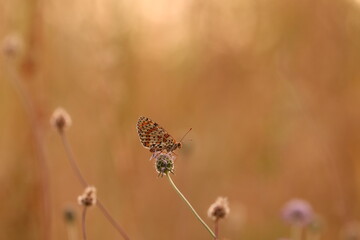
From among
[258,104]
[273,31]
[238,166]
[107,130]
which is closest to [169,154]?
[107,130]

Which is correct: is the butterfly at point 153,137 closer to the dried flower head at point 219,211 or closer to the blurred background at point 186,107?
the dried flower head at point 219,211

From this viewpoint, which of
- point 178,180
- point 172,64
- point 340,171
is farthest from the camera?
point 172,64

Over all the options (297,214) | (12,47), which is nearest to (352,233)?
(297,214)

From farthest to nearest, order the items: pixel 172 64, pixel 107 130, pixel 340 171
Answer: pixel 172 64 → pixel 340 171 → pixel 107 130

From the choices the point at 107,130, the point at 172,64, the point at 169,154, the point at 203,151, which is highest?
the point at 172,64

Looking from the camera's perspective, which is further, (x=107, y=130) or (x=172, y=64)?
(x=172, y=64)

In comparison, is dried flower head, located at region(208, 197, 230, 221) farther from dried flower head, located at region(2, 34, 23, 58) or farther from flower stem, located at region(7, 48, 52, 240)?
dried flower head, located at region(2, 34, 23, 58)

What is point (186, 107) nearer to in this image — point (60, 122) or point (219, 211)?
point (60, 122)

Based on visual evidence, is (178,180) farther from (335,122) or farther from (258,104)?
(335,122)
